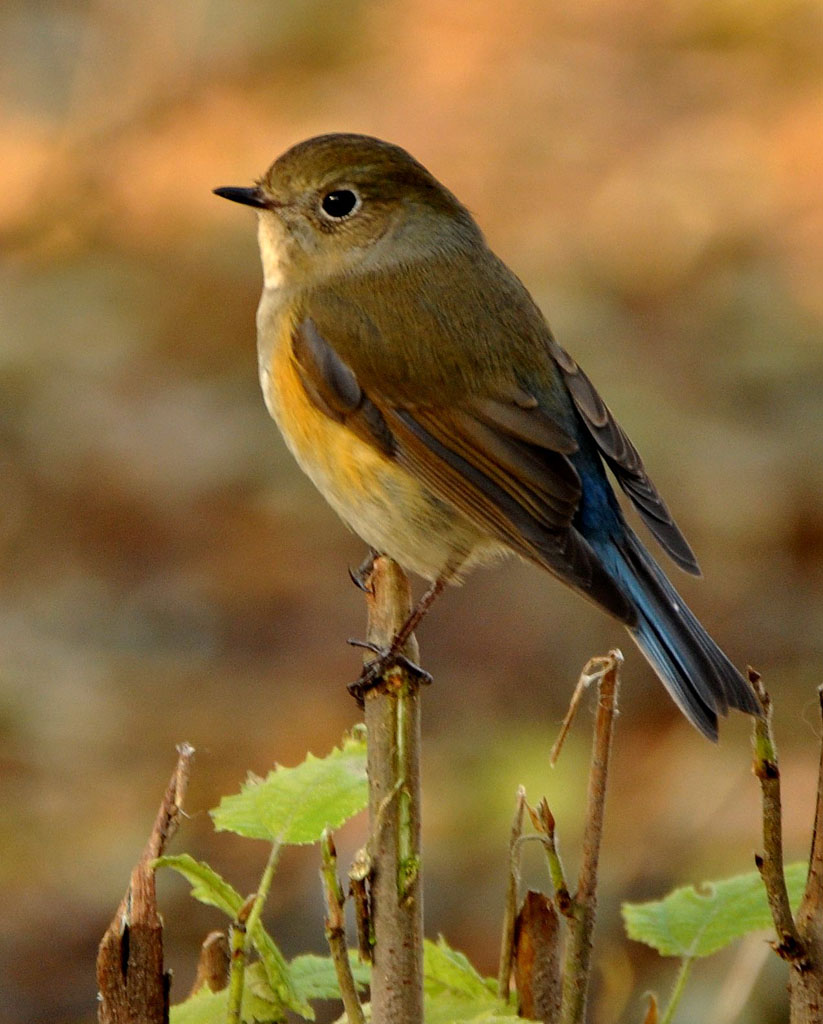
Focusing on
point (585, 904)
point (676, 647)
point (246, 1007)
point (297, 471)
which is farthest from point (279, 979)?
point (297, 471)

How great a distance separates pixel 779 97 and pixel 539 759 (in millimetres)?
4084

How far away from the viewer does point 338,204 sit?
9.91 ft

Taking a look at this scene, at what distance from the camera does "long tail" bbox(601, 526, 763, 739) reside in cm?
218

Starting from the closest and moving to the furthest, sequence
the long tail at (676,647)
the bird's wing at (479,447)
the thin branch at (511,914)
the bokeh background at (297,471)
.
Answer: the thin branch at (511,914) → the long tail at (676,647) → the bird's wing at (479,447) → the bokeh background at (297,471)

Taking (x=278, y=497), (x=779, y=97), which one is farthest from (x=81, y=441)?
(x=779, y=97)

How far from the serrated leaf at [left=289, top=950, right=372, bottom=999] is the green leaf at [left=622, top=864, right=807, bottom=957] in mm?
288

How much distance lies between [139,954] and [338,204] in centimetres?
194

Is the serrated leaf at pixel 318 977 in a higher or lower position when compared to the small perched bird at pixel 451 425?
lower

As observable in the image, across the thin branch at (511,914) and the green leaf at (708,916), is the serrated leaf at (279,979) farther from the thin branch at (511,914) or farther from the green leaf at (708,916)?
the green leaf at (708,916)

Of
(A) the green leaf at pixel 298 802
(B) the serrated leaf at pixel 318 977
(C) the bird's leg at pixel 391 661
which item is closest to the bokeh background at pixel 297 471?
(C) the bird's leg at pixel 391 661

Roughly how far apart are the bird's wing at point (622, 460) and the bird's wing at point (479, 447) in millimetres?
108

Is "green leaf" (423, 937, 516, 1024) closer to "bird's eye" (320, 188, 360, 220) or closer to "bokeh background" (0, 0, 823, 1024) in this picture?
"bokeh background" (0, 0, 823, 1024)

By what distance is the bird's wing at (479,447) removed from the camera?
8.54 ft

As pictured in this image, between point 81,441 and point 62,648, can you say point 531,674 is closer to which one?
point 62,648
